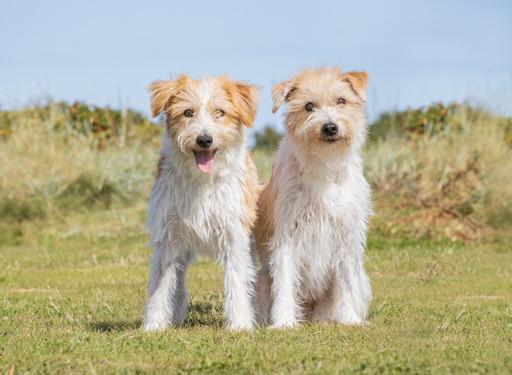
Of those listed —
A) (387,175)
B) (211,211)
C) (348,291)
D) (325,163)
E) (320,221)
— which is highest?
(325,163)

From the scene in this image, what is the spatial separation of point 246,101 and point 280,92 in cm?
37

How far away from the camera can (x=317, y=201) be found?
7.80m

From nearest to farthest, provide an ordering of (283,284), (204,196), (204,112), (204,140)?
(204,140), (204,112), (204,196), (283,284)

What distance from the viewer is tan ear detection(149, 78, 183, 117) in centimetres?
749

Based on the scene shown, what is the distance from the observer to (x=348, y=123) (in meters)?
7.59

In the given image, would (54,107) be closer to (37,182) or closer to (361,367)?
(37,182)

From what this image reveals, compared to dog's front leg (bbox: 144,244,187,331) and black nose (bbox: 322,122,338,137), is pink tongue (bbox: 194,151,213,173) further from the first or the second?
black nose (bbox: 322,122,338,137)

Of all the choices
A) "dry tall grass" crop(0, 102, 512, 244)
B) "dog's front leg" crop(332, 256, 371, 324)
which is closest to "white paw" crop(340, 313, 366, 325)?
"dog's front leg" crop(332, 256, 371, 324)

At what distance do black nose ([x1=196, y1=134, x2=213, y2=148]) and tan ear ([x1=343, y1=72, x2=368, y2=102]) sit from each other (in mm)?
1480

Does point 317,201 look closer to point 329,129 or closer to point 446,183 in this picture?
point 329,129

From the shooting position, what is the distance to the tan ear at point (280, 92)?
7836 mm

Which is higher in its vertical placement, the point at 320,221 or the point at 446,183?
the point at 320,221

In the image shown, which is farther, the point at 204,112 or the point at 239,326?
the point at 239,326

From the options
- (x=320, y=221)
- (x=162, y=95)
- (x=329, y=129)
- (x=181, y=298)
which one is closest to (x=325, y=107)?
(x=329, y=129)
